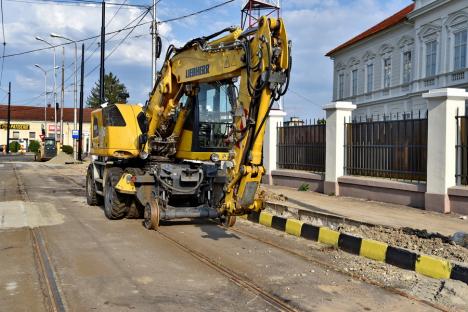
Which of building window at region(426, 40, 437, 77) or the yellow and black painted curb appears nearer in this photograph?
the yellow and black painted curb

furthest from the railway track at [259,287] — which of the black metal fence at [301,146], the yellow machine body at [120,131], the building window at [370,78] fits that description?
the building window at [370,78]

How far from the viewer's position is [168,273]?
22.2 ft

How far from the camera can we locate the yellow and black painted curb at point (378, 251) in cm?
673

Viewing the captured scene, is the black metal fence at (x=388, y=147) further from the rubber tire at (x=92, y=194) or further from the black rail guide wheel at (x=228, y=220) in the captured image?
the rubber tire at (x=92, y=194)

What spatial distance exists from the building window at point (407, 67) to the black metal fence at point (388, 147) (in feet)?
73.0

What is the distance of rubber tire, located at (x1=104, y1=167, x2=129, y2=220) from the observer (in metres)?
11.2

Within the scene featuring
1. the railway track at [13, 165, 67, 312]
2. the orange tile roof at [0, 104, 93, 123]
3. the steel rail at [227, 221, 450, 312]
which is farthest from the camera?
the orange tile roof at [0, 104, 93, 123]

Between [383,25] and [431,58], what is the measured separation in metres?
8.09

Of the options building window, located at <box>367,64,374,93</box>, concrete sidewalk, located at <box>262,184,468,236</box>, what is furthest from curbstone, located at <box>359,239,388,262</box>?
building window, located at <box>367,64,374,93</box>

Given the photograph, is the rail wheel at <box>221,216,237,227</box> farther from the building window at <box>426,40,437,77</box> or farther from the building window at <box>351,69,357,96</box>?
the building window at <box>351,69,357,96</box>

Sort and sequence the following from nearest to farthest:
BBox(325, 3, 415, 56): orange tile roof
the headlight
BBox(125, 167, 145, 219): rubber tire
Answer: the headlight < BBox(125, 167, 145, 219): rubber tire < BBox(325, 3, 415, 56): orange tile roof

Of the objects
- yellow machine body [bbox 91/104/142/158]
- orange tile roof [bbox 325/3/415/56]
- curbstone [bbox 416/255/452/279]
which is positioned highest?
orange tile roof [bbox 325/3/415/56]

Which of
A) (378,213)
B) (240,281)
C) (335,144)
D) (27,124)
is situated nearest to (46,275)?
(240,281)

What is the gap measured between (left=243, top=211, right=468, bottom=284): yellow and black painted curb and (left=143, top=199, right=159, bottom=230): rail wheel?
2.63 meters
